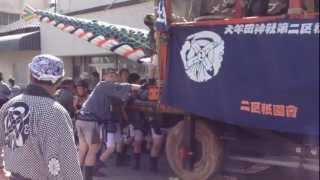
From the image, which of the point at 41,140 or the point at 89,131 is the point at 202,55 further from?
the point at 41,140

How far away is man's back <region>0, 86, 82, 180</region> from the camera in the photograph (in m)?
3.51

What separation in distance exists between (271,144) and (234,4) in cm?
164

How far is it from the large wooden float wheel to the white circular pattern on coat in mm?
3393

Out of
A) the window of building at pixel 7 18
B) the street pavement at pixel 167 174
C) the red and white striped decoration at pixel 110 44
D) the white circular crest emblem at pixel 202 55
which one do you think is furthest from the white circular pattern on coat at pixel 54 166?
the window of building at pixel 7 18

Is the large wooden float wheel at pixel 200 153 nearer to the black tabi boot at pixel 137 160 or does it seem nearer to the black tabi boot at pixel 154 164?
the black tabi boot at pixel 154 164

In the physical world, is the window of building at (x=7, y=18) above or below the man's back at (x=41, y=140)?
above

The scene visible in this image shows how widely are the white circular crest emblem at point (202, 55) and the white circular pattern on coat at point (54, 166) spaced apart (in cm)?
304

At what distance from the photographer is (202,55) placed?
251 inches

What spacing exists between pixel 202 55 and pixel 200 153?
1.29m

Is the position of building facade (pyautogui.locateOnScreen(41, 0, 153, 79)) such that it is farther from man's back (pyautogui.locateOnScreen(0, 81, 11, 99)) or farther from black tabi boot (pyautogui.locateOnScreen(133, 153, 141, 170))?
black tabi boot (pyautogui.locateOnScreen(133, 153, 141, 170))

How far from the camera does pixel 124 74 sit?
30.3ft

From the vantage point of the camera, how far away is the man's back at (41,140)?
351cm

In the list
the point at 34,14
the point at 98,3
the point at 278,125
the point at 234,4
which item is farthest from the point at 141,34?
the point at 98,3

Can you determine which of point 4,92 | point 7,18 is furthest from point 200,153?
point 7,18
